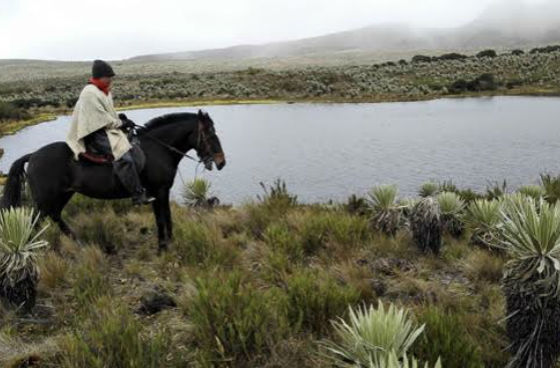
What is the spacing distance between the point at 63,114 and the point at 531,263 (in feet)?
140

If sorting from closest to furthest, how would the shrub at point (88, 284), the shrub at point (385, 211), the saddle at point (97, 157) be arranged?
the shrub at point (88, 284), the saddle at point (97, 157), the shrub at point (385, 211)

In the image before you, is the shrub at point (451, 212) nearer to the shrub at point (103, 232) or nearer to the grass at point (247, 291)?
the grass at point (247, 291)

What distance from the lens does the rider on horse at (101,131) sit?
7.21m

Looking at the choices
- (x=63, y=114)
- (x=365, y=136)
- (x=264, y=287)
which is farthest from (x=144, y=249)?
(x=63, y=114)

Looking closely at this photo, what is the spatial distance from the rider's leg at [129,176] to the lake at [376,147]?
6.11 meters

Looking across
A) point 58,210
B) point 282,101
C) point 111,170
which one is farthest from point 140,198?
point 282,101

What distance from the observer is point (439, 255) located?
24.7 ft

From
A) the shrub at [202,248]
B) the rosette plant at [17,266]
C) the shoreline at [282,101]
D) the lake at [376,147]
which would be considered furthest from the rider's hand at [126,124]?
the shoreline at [282,101]

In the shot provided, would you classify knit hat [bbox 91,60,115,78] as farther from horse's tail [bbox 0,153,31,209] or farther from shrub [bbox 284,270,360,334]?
shrub [bbox 284,270,360,334]

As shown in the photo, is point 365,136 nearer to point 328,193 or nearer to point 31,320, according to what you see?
point 328,193

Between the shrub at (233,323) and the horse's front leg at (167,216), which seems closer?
the shrub at (233,323)

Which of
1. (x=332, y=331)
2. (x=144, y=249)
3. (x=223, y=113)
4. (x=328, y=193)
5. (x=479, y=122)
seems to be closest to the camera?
(x=332, y=331)

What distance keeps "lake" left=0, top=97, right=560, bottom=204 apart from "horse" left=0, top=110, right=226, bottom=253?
18.3 ft

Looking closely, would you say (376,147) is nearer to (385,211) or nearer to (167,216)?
(385,211)
